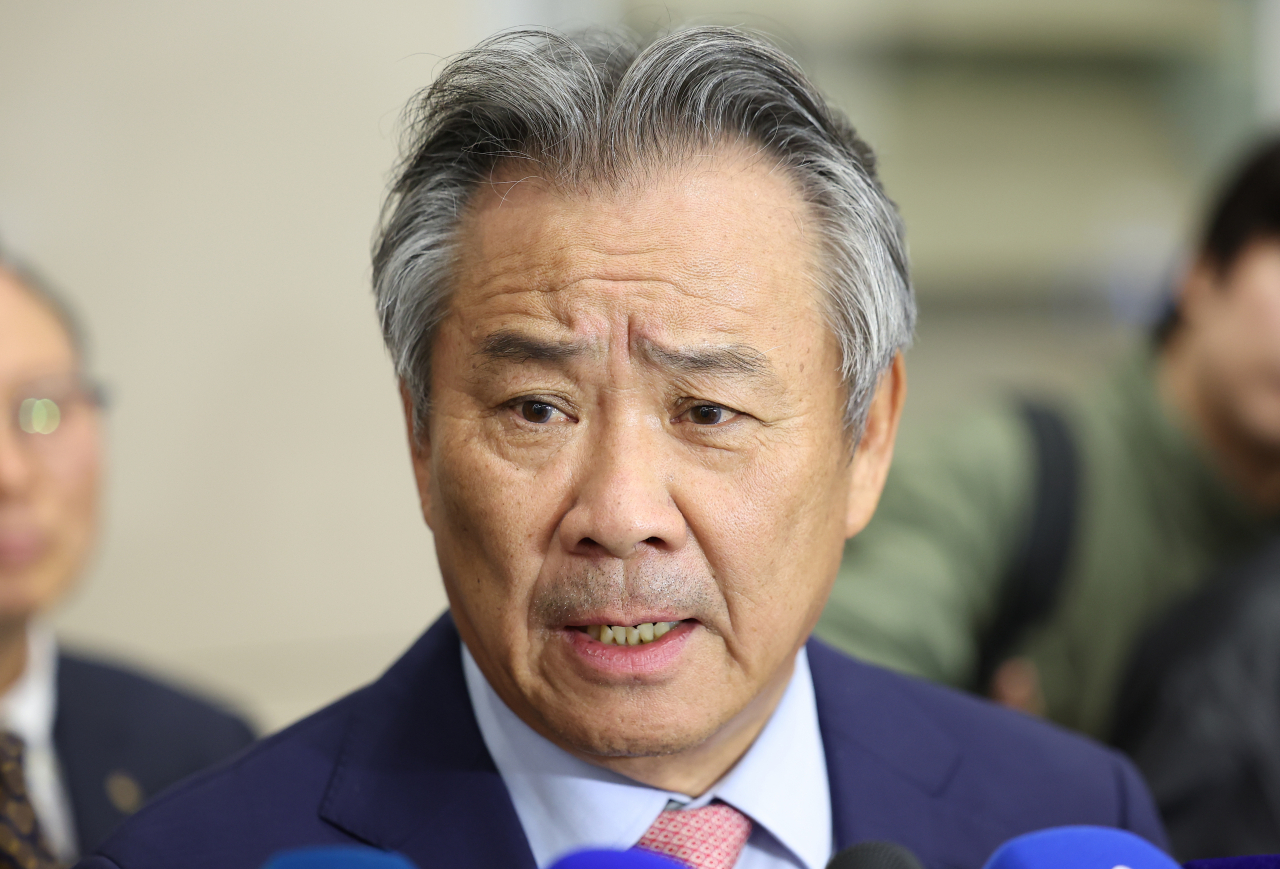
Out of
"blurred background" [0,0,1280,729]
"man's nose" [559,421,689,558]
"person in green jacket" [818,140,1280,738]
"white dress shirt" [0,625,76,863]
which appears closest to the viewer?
"man's nose" [559,421,689,558]

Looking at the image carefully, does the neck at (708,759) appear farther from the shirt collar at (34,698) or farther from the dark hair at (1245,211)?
the dark hair at (1245,211)

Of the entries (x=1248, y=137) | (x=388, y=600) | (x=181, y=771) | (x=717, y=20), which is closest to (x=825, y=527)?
(x=717, y=20)

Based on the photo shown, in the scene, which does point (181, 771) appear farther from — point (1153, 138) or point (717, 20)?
point (1153, 138)

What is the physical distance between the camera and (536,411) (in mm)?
1038

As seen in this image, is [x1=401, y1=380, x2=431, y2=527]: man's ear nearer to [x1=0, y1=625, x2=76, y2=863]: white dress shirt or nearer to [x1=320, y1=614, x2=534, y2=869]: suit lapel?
[x1=320, y1=614, x2=534, y2=869]: suit lapel

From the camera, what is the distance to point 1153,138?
4.71 meters

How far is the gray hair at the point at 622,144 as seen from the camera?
106 centimetres

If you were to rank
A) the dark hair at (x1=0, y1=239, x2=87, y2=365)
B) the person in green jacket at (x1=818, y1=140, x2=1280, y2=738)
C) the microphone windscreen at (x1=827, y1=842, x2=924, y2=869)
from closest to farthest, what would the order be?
1. the microphone windscreen at (x1=827, y1=842, x2=924, y2=869)
2. the dark hair at (x1=0, y1=239, x2=87, y2=365)
3. the person in green jacket at (x1=818, y1=140, x2=1280, y2=738)

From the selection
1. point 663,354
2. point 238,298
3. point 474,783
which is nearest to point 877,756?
point 474,783

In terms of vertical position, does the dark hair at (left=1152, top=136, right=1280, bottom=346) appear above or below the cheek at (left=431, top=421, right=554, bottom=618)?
above

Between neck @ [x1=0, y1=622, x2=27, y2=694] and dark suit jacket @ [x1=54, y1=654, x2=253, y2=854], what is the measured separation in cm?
7

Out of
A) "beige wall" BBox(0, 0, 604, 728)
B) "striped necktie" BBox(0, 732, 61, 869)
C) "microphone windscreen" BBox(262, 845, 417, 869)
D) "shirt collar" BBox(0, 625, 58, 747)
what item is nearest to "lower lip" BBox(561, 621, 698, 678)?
"microphone windscreen" BBox(262, 845, 417, 869)

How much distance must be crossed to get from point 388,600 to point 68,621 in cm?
81

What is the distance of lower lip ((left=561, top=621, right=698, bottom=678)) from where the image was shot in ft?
3.35
